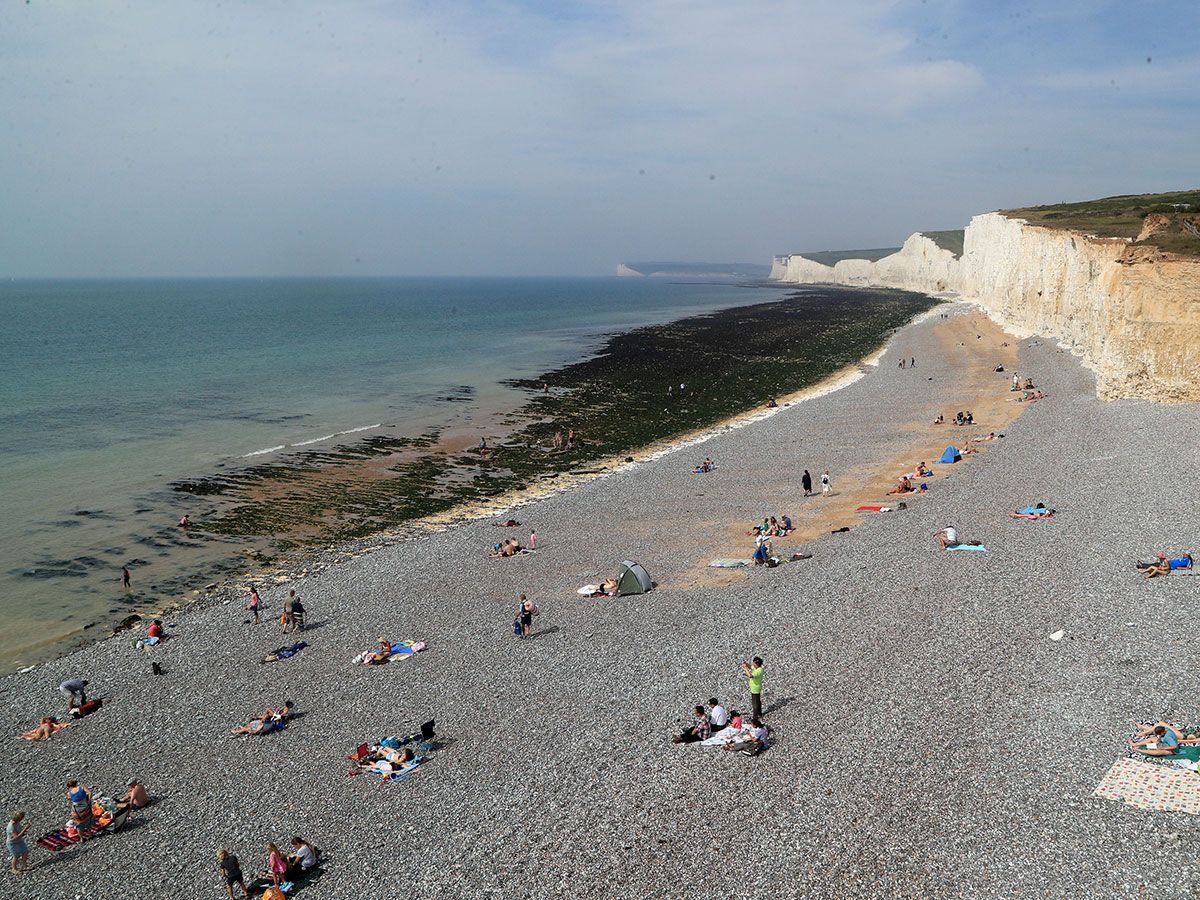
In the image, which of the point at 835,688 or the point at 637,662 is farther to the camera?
the point at 637,662

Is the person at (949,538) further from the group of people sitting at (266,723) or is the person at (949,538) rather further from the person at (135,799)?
the person at (135,799)

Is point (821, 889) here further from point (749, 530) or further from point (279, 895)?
point (749, 530)

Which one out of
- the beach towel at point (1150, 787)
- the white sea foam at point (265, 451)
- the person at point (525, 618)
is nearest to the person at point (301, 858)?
the person at point (525, 618)

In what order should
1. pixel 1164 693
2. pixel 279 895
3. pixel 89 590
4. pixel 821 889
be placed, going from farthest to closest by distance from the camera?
pixel 89 590 → pixel 1164 693 → pixel 279 895 → pixel 821 889

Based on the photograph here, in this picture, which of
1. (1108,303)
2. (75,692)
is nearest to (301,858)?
(75,692)

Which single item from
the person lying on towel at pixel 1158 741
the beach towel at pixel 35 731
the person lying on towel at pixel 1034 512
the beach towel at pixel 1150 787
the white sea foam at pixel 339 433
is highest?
the white sea foam at pixel 339 433

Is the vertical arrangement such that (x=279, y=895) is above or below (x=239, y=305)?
below

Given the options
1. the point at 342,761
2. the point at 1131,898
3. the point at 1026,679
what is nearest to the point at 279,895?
the point at 342,761
